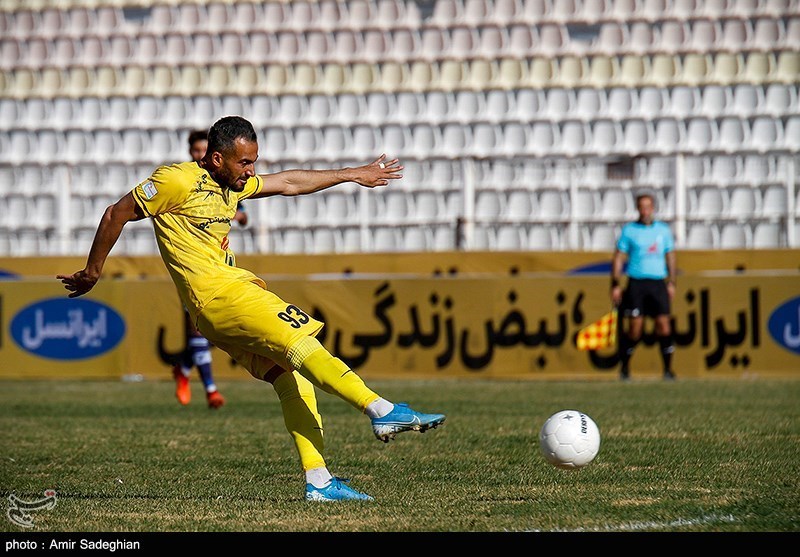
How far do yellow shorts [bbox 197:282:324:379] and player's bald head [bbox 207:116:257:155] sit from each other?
0.67m

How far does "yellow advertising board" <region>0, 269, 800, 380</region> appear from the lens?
1530 centimetres

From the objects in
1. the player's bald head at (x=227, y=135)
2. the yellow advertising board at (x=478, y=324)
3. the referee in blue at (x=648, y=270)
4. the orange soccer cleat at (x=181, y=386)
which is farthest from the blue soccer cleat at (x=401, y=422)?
the yellow advertising board at (x=478, y=324)

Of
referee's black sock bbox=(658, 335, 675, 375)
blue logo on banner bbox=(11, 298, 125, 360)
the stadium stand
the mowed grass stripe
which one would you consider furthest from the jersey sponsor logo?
the stadium stand

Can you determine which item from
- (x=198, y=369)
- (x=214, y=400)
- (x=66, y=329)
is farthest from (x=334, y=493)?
(x=66, y=329)

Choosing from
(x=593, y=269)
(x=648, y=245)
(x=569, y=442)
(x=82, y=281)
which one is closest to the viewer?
(x=82, y=281)

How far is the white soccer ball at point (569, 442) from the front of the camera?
6395mm

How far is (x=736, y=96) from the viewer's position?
65.4 ft

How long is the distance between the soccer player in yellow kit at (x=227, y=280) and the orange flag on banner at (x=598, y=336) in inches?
360

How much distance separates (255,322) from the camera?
19.4 ft

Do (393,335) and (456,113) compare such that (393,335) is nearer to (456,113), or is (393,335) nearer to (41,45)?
(456,113)

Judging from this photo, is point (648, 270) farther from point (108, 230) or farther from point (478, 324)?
point (108, 230)

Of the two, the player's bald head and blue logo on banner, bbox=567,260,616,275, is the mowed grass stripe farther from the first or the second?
blue logo on banner, bbox=567,260,616,275

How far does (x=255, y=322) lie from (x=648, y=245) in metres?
9.32

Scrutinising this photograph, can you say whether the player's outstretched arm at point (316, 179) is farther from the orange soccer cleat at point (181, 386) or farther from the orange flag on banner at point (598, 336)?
the orange flag on banner at point (598, 336)
